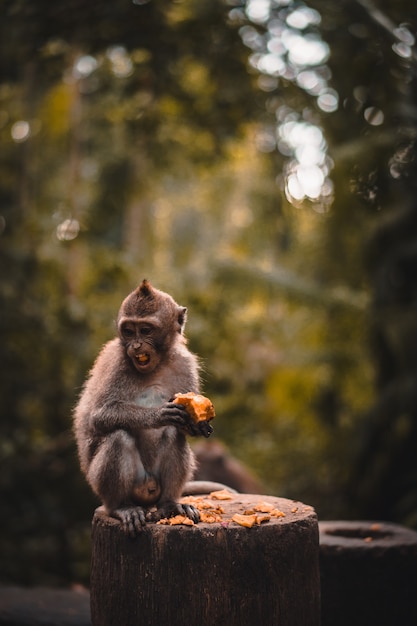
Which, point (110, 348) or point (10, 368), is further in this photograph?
point (10, 368)

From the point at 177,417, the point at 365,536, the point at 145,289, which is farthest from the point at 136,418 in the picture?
the point at 365,536

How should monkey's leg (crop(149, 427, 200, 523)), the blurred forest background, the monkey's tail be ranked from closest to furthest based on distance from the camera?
monkey's leg (crop(149, 427, 200, 523)) < the monkey's tail < the blurred forest background

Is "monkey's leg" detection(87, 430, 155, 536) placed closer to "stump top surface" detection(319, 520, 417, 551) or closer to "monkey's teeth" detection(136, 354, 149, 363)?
"monkey's teeth" detection(136, 354, 149, 363)

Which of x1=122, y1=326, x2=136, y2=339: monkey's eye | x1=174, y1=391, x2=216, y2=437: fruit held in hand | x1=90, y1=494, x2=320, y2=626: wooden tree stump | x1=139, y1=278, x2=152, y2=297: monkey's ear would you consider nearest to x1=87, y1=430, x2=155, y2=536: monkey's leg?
x1=90, y1=494, x2=320, y2=626: wooden tree stump

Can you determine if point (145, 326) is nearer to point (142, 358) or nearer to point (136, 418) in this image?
point (142, 358)

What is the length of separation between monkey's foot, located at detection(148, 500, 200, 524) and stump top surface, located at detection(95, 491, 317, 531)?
57 mm

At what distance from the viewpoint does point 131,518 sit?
427 centimetres

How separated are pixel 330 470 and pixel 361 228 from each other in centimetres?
399

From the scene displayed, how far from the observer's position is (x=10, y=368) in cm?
942

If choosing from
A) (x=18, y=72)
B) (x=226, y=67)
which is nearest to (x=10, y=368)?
(x=18, y=72)

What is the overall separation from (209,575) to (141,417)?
3.36 ft

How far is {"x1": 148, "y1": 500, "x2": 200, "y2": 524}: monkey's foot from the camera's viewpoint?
434 cm

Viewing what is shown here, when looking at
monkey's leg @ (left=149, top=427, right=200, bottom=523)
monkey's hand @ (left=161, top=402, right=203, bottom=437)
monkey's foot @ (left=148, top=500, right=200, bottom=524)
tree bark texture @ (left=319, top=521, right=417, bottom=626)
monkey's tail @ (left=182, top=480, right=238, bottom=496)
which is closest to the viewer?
monkey's foot @ (left=148, top=500, right=200, bottom=524)

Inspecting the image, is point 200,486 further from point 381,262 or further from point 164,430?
point 381,262
